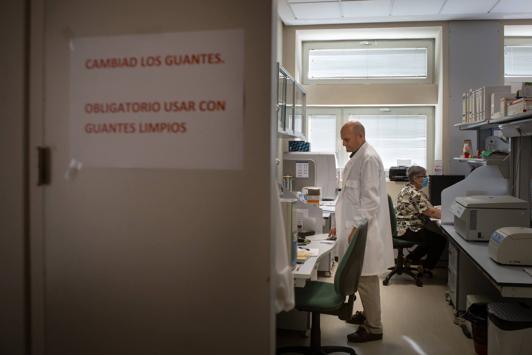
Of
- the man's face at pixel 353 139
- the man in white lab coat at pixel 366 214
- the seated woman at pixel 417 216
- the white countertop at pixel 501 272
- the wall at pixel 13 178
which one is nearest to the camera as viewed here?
the wall at pixel 13 178

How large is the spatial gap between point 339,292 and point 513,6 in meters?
4.12

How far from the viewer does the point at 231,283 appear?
1315 millimetres


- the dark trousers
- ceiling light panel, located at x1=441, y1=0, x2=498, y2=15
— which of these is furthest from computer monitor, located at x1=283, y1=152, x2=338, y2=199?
ceiling light panel, located at x1=441, y1=0, x2=498, y2=15

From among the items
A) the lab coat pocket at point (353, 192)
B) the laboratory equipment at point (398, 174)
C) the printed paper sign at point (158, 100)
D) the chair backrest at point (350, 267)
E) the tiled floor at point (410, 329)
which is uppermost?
the printed paper sign at point (158, 100)

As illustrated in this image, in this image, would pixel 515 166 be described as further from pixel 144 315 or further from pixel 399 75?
pixel 144 315

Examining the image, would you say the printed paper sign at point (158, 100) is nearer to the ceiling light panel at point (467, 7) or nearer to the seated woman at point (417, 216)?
the seated woman at point (417, 216)

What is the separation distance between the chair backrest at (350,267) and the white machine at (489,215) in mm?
1156

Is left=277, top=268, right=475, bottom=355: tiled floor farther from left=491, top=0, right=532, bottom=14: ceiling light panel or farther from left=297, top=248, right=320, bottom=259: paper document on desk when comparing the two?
left=491, top=0, right=532, bottom=14: ceiling light panel

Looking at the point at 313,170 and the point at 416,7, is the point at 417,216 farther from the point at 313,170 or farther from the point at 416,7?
the point at 416,7

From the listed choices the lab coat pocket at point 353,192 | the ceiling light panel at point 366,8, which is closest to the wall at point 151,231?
the lab coat pocket at point 353,192

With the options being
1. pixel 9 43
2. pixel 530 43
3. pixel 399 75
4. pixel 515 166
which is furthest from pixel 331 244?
pixel 530 43

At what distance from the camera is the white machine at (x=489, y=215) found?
3168 millimetres

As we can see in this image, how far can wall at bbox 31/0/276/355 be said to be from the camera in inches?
50.8

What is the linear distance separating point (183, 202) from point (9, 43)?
784 millimetres
